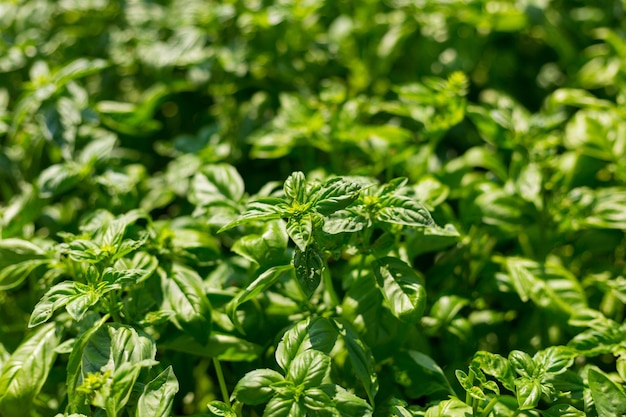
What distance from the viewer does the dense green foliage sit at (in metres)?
1.41

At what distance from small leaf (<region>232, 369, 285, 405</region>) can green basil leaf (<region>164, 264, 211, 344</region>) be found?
8.5 inches

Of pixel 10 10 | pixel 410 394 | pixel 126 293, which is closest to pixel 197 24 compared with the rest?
pixel 10 10

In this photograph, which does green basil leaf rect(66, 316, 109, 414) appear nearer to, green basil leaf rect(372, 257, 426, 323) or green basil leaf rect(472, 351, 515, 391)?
green basil leaf rect(372, 257, 426, 323)

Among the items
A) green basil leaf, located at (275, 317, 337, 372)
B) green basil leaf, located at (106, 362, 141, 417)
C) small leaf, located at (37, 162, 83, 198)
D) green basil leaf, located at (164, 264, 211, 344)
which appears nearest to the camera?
green basil leaf, located at (106, 362, 141, 417)

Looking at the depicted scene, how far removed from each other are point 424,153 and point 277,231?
64 cm

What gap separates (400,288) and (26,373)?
86cm

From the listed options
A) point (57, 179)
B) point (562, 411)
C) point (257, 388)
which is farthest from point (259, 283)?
point (57, 179)

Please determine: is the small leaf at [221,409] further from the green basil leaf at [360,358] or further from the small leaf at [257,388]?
the green basil leaf at [360,358]

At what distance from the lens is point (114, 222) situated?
1566 mm

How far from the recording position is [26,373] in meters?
1.55

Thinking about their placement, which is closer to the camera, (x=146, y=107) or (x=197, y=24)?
(x=146, y=107)

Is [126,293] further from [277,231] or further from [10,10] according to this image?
[10,10]

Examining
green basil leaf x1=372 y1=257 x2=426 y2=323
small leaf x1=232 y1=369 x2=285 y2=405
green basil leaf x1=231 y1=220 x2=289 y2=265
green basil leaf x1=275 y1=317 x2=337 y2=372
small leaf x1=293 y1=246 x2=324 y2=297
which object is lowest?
small leaf x1=232 y1=369 x2=285 y2=405

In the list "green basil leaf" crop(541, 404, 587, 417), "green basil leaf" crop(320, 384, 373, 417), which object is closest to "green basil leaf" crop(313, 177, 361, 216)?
"green basil leaf" crop(320, 384, 373, 417)
